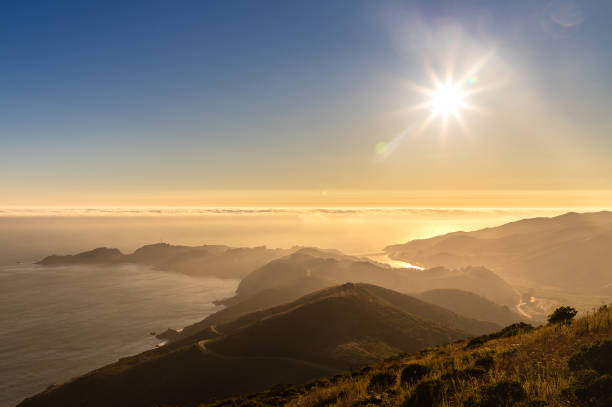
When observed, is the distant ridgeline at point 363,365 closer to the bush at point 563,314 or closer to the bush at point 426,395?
the bush at point 426,395

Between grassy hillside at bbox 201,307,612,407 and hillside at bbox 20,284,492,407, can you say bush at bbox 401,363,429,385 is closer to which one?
grassy hillside at bbox 201,307,612,407

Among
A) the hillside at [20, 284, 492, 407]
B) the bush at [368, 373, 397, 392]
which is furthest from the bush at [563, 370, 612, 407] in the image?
the hillside at [20, 284, 492, 407]

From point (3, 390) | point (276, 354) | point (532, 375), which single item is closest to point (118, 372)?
point (276, 354)

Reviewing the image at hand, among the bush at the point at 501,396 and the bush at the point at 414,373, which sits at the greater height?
the bush at the point at 501,396

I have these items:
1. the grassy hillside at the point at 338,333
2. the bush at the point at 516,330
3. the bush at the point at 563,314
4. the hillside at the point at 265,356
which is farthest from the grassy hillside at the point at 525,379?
the grassy hillside at the point at 338,333

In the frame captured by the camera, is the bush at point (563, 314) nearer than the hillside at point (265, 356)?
Yes

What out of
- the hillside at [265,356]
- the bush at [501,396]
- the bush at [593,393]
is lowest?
the hillside at [265,356]

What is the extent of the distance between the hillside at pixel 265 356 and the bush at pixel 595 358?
70172 mm

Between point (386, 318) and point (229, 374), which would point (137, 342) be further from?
point (386, 318)

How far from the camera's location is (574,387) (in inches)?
419

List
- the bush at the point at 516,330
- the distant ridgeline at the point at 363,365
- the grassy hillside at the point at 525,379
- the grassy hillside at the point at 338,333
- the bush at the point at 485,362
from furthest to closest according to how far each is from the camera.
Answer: the grassy hillside at the point at 338,333
the bush at the point at 516,330
the bush at the point at 485,362
the distant ridgeline at the point at 363,365
the grassy hillside at the point at 525,379

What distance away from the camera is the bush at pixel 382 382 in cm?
1897

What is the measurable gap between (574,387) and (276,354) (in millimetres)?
91405

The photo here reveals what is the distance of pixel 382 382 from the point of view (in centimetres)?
2009
